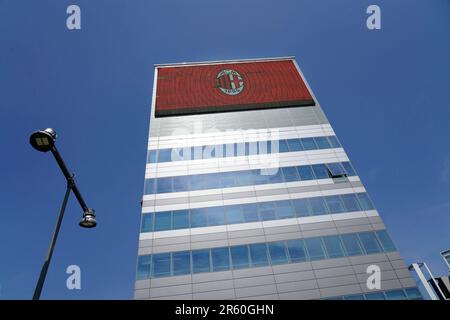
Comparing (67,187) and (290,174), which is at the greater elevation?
(290,174)

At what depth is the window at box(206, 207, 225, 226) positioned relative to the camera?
22.5m

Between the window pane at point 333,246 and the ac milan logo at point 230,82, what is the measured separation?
19893 millimetres

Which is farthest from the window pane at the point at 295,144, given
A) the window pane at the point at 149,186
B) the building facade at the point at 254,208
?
the window pane at the point at 149,186

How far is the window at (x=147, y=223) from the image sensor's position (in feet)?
72.4

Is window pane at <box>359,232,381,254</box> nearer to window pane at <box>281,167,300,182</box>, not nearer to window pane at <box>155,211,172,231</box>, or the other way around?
window pane at <box>281,167,300,182</box>

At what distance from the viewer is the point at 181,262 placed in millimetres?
20500

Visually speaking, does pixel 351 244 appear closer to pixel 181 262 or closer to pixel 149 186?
pixel 181 262

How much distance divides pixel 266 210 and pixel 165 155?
1156 cm

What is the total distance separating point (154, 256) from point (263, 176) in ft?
39.3

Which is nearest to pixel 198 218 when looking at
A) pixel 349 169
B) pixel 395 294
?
pixel 349 169

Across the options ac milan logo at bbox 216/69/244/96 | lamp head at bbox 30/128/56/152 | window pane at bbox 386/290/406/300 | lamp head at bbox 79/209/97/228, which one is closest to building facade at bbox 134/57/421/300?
window pane at bbox 386/290/406/300
